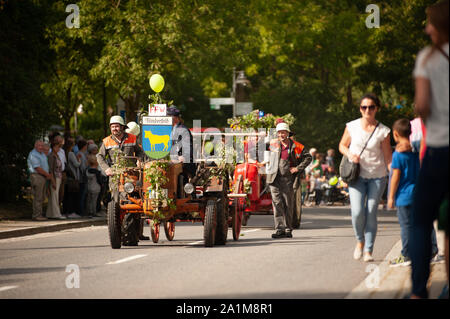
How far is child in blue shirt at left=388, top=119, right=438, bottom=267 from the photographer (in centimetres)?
1086

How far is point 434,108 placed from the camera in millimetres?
7422

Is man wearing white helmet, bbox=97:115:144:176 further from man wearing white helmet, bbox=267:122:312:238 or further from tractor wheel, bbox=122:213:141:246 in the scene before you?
man wearing white helmet, bbox=267:122:312:238

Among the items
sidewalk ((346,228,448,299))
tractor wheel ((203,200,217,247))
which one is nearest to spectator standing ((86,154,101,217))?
tractor wheel ((203,200,217,247))

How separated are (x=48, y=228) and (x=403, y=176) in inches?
426

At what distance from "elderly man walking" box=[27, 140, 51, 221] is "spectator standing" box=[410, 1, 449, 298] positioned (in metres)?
15.3

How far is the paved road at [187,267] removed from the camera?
31.7 feet

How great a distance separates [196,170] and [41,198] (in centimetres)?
783

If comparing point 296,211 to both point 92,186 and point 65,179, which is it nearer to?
point 92,186

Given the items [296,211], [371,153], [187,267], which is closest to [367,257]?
[371,153]

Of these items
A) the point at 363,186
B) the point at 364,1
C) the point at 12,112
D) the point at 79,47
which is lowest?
the point at 363,186

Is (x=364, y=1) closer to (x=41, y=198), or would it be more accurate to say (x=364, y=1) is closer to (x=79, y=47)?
(x=79, y=47)

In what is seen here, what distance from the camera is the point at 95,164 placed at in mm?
24016

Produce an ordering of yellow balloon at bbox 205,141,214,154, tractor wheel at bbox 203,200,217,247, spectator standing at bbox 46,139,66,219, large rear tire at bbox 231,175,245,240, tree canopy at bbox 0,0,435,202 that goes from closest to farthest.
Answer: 1. tractor wheel at bbox 203,200,217,247
2. large rear tire at bbox 231,175,245,240
3. yellow balloon at bbox 205,141,214,154
4. spectator standing at bbox 46,139,66,219
5. tree canopy at bbox 0,0,435,202
